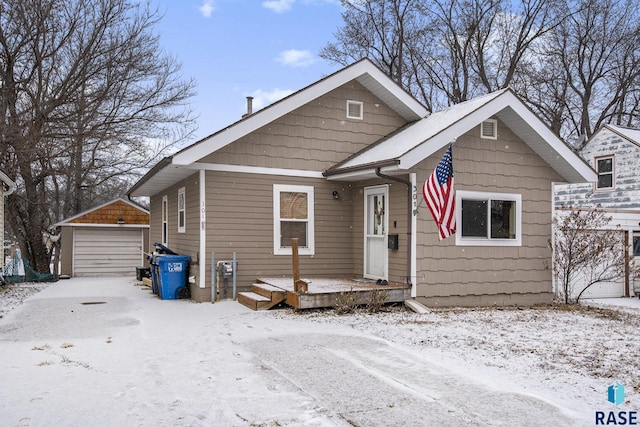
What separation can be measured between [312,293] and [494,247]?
164 inches

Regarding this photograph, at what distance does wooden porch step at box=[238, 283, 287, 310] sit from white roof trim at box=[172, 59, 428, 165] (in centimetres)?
281

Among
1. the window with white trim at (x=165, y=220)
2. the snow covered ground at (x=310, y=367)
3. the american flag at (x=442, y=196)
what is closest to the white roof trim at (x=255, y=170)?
the snow covered ground at (x=310, y=367)

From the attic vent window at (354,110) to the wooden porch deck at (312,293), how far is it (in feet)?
13.0

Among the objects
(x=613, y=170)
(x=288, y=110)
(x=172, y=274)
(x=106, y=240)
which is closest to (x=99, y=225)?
(x=106, y=240)

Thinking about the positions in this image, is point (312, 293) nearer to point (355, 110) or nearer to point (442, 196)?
point (442, 196)

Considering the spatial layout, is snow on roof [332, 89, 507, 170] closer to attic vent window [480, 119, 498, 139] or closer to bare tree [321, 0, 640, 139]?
attic vent window [480, 119, 498, 139]

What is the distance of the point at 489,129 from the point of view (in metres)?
11.7

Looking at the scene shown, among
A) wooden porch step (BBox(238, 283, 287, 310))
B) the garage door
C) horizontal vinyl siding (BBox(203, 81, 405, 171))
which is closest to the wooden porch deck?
wooden porch step (BBox(238, 283, 287, 310))

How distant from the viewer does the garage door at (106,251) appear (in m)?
20.7

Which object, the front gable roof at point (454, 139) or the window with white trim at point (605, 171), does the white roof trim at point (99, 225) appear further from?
the window with white trim at point (605, 171)

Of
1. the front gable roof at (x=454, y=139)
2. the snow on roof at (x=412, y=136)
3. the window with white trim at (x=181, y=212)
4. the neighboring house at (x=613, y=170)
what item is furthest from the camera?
the neighboring house at (x=613, y=170)

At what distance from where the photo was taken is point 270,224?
39.1 ft

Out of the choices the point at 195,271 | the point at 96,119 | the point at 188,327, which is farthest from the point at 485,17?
the point at 188,327

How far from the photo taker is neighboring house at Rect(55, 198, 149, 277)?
20500 millimetres
